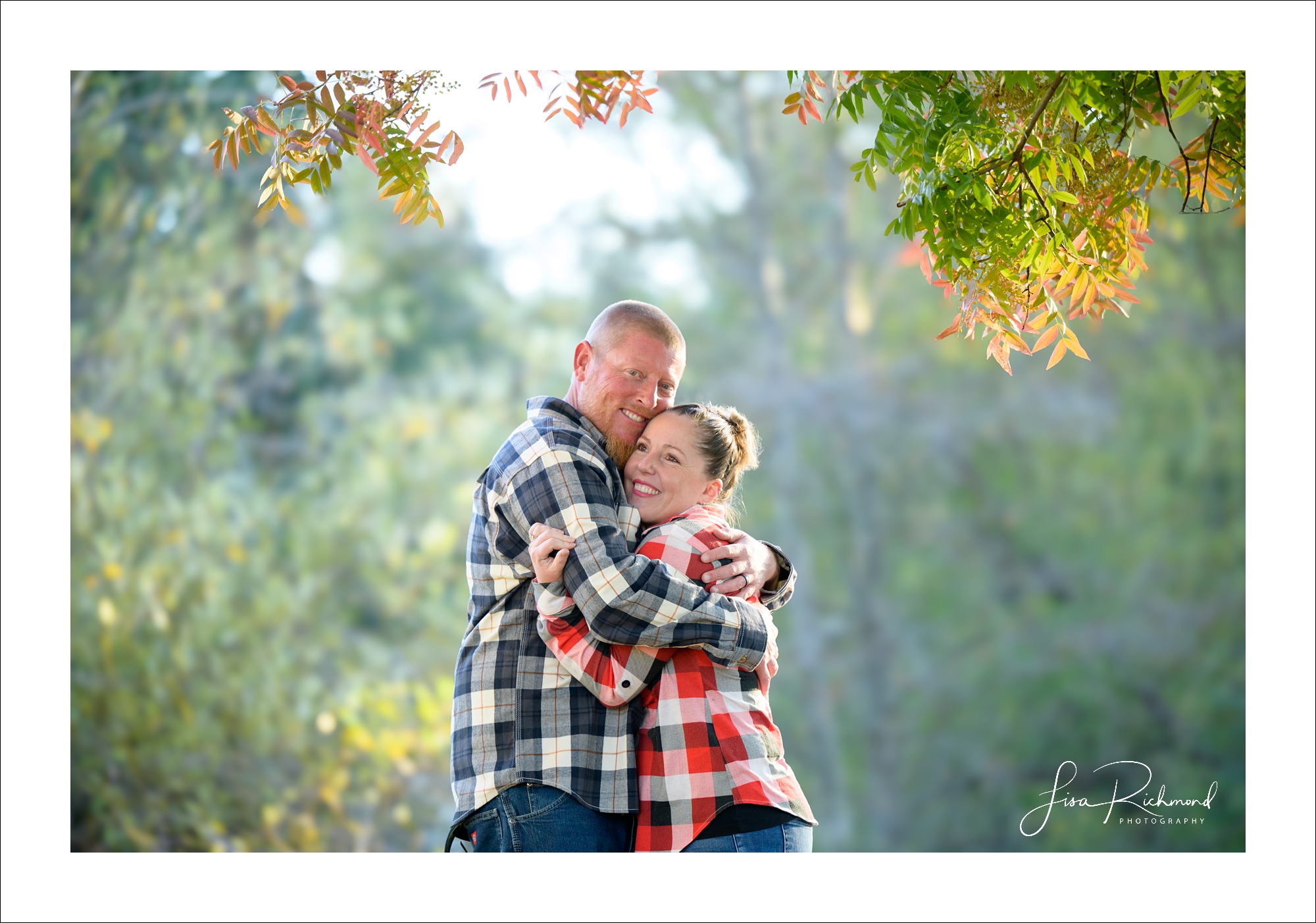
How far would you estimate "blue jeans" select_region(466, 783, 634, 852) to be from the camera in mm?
2062

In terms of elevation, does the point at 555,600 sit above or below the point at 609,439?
below

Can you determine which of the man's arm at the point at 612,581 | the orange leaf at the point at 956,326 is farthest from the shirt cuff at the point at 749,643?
the orange leaf at the point at 956,326

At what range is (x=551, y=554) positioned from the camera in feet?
6.79

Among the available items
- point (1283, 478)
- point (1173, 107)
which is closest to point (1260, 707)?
point (1283, 478)

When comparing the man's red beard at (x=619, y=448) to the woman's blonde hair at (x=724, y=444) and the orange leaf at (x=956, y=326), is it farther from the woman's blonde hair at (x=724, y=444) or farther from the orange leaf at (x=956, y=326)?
the orange leaf at (x=956, y=326)

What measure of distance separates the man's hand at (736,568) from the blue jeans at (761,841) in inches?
15.9

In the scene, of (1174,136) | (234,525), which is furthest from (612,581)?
(234,525)

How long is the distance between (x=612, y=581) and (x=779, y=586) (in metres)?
0.49

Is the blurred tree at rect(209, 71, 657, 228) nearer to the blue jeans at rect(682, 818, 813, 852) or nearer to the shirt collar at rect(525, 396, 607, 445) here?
the shirt collar at rect(525, 396, 607, 445)

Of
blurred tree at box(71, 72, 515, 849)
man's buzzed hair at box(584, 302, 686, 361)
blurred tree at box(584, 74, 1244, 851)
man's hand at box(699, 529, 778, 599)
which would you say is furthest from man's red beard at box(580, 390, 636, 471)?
blurred tree at box(584, 74, 1244, 851)

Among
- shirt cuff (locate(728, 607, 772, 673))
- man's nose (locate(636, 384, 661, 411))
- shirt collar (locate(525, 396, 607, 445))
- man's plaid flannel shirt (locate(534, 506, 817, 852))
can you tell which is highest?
man's nose (locate(636, 384, 661, 411))

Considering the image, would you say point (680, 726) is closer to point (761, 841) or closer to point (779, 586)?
point (761, 841)

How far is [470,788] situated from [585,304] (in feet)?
22.5

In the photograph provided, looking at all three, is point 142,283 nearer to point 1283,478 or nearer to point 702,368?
point 702,368
